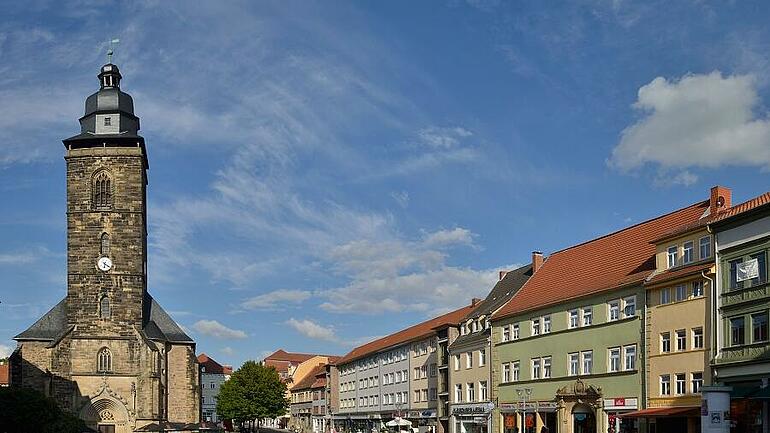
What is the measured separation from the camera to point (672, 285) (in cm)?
4138

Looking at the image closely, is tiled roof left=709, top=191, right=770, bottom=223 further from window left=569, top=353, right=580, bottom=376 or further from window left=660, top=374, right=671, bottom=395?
window left=569, top=353, right=580, bottom=376

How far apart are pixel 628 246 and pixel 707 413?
19962 mm

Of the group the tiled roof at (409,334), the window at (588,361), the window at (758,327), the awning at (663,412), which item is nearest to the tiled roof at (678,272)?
the window at (758,327)

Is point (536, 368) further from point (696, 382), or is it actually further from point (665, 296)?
point (696, 382)

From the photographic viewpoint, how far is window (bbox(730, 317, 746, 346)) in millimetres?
36719

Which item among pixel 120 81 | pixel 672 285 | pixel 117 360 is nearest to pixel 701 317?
pixel 672 285


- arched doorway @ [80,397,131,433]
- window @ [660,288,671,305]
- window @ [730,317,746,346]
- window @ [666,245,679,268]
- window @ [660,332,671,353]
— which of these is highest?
window @ [666,245,679,268]

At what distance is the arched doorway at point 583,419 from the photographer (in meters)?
47.5

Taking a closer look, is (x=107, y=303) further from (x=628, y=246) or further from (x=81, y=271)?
(x=628, y=246)

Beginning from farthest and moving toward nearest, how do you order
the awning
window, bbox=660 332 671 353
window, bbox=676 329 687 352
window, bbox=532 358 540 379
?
window, bbox=532 358 540 379, window, bbox=660 332 671 353, window, bbox=676 329 687 352, the awning

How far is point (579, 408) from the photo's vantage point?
160ft

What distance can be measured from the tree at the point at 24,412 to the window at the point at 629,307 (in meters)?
28.3

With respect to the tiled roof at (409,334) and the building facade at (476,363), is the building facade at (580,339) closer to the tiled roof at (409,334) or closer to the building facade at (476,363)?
the building facade at (476,363)

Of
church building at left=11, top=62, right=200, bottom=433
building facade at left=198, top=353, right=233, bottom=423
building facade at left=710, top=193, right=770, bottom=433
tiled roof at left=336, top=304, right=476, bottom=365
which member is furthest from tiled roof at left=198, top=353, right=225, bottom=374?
building facade at left=710, top=193, right=770, bottom=433
